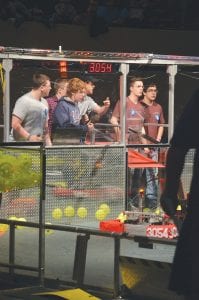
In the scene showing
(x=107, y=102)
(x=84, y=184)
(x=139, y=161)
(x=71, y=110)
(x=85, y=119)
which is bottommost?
(x=84, y=184)

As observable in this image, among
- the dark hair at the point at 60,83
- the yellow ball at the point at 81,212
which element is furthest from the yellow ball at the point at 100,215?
the dark hair at the point at 60,83

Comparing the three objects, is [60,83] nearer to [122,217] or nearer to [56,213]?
[56,213]

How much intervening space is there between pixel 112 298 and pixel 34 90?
15.2 ft

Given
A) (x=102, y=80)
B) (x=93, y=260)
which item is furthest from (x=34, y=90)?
(x=93, y=260)

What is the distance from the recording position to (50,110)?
10523mm

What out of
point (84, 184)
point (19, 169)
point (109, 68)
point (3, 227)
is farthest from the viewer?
point (109, 68)

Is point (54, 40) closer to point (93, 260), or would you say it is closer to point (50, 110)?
point (50, 110)

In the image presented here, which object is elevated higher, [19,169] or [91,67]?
[91,67]

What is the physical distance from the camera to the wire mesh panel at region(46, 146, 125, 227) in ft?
33.3

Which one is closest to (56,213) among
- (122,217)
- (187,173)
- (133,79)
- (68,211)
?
(68,211)

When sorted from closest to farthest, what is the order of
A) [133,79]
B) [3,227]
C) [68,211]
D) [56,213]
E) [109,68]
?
[3,227], [56,213], [68,211], [109,68], [133,79]

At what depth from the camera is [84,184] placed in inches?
412

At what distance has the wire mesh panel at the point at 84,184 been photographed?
400 inches

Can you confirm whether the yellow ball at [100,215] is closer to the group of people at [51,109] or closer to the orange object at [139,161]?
the orange object at [139,161]
